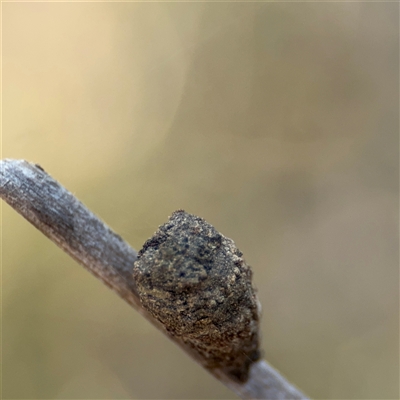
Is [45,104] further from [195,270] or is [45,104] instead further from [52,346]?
[195,270]

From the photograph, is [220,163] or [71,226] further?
[220,163]

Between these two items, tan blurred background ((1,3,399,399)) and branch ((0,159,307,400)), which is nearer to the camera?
branch ((0,159,307,400))

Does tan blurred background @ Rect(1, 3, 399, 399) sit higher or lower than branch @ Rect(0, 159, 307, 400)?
higher

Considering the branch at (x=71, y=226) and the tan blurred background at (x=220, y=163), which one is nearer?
the branch at (x=71, y=226)

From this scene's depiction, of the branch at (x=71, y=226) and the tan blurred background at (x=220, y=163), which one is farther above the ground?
the tan blurred background at (x=220, y=163)

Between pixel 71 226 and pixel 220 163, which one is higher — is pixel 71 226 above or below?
below
